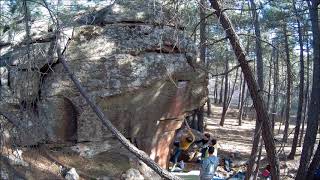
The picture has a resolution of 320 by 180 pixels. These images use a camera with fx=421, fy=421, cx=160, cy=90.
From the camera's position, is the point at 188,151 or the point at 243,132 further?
the point at 243,132

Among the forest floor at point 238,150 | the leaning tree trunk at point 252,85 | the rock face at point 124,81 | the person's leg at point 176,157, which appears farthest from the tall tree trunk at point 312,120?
the person's leg at point 176,157

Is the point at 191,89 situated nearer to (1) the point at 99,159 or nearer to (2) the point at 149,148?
(2) the point at 149,148

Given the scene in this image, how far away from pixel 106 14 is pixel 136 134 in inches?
120

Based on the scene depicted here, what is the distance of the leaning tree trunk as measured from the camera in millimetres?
5852

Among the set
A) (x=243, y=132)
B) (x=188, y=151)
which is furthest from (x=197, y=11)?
(x=243, y=132)

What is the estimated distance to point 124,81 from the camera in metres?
9.77

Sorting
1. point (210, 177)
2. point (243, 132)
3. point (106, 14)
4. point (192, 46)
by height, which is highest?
point (106, 14)

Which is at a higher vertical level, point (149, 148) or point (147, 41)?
point (147, 41)

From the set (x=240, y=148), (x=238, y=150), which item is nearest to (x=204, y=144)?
(x=238, y=150)

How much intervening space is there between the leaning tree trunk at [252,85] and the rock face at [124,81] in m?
3.19

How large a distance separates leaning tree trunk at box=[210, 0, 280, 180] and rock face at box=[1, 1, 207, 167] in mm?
3190

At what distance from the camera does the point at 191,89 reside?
10.7 m

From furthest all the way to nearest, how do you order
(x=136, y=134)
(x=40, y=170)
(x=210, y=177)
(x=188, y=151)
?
(x=188, y=151) → (x=136, y=134) → (x=210, y=177) → (x=40, y=170)

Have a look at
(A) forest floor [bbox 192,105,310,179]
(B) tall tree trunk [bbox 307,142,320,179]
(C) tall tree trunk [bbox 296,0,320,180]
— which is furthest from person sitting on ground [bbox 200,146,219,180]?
(A) forest floor [bbox 192,105,310,179]
